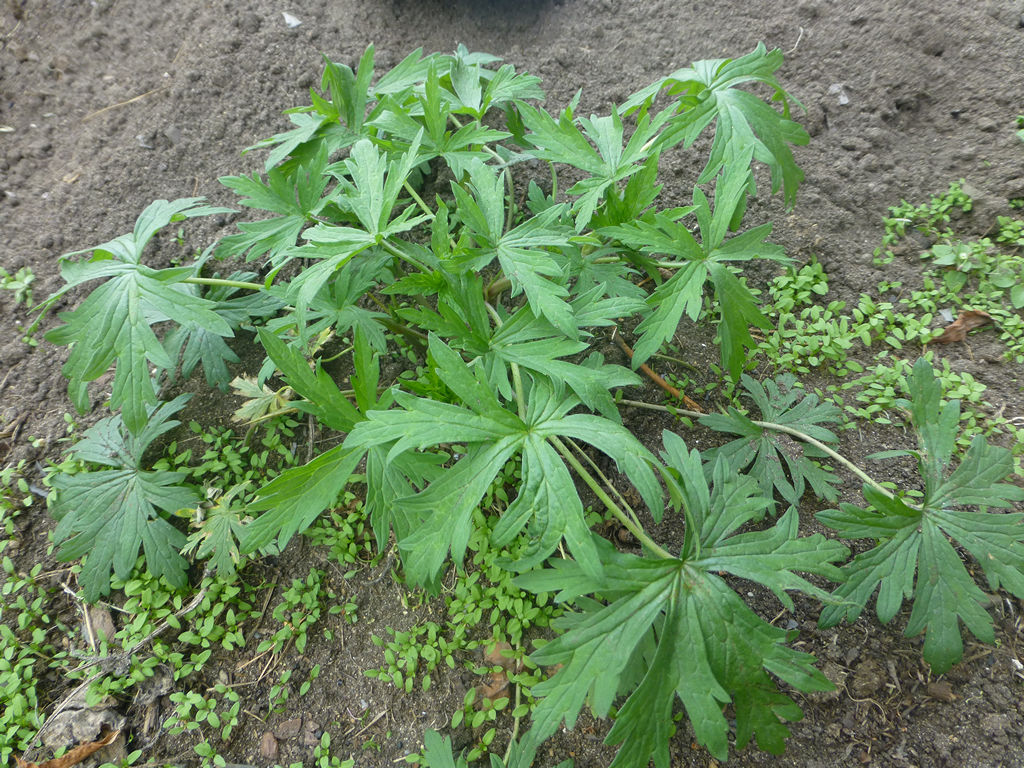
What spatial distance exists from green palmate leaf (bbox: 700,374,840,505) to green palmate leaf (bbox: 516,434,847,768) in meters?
0.48

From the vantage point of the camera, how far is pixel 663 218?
1758mm

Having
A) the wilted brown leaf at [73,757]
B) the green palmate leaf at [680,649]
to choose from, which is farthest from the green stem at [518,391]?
the wilted brown leaf at [73,757]

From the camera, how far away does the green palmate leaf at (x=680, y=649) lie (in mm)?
1374

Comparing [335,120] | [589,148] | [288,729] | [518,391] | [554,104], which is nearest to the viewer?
[518,391]

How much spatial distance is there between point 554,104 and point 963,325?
1.98 metres

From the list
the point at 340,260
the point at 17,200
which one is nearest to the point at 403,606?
the point at 340,260

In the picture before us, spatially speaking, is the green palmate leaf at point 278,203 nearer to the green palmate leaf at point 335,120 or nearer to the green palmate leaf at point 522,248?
the green palmate leaf at point 335,120

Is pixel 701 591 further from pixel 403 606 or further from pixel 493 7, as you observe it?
pixel 493 7

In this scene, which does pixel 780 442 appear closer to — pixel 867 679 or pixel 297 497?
pixel 867 679

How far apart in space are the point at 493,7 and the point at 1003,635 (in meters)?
3.50

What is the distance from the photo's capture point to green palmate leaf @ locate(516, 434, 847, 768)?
54.1 inches

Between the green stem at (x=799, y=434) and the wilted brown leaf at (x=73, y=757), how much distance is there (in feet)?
6.53

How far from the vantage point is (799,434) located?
78.0 inches

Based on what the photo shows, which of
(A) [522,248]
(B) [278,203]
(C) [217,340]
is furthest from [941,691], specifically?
(C) [217,340]
